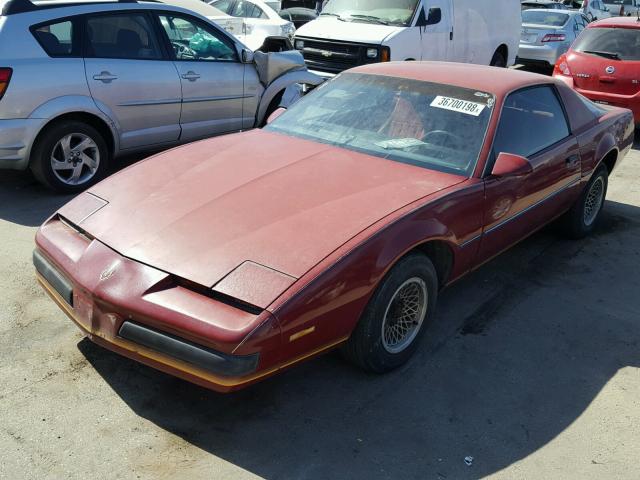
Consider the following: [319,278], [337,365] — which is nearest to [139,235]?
[319,278]

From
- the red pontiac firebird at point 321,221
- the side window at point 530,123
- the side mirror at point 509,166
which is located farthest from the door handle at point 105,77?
the side mirror at point 509,166

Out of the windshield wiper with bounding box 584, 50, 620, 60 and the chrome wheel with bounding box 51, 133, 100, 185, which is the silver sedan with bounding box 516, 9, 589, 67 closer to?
the windshield wiper with bounding box 584, 50, 620, 60

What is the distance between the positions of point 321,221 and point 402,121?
129cm

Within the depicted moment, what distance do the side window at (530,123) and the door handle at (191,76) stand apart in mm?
3463

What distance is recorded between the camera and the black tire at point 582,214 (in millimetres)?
5543

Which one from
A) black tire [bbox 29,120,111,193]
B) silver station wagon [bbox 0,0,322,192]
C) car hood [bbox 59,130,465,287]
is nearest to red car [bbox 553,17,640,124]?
silver station wagon [bbox 0,0,322,192]

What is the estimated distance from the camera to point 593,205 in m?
5.83

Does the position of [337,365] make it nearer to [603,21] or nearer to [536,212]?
[536,212]

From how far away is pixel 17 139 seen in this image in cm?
565

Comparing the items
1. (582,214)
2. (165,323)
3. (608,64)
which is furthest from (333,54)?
(165,323)

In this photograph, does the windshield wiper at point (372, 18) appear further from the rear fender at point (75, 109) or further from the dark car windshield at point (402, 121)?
the dark car windshield at point (402, 121)

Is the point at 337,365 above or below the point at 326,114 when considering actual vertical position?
below

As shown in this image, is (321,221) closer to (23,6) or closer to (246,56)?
(23,6)

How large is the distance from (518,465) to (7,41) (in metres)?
5.06
